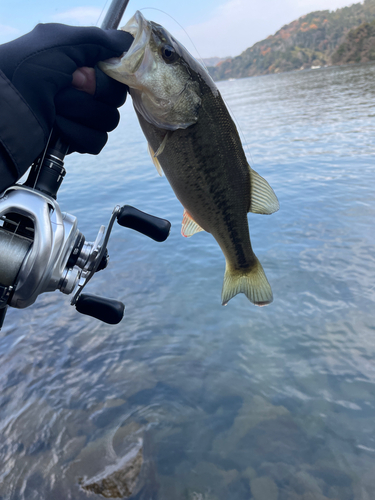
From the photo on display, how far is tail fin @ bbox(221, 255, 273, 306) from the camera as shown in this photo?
2258mm

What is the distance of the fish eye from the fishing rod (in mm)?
636

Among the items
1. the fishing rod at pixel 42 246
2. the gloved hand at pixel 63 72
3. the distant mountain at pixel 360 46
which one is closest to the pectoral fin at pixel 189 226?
the fishing rod at pixel 42 246

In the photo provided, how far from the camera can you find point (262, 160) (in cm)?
1397

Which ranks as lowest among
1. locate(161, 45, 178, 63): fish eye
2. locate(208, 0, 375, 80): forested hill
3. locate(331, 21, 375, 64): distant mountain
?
locate(161, 45, 178, 63): fish eye

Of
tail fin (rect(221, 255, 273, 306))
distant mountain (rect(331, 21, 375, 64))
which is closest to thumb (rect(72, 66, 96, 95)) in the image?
tail fin (rect(221, 255, 273, 306))

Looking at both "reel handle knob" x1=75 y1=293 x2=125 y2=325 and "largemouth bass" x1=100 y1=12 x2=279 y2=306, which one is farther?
"reel handle knob" x1=75 y1=293 x2=125 y2=325

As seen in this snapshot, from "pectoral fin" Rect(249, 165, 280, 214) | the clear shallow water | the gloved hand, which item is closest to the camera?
the gloved hand

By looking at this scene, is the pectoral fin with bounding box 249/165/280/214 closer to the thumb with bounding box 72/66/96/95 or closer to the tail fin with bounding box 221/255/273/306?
the tail fin with bounding box 221/255/273/306

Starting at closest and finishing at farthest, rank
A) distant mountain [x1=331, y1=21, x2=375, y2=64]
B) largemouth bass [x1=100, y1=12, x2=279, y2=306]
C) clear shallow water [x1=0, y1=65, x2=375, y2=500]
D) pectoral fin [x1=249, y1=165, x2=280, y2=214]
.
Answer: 1. largemouth bass [x1=100, y1=12, x2=279, y2=306]
2. pectoral fin [x1=249, y1=165, x2=280, y2=214]
3. clear shallow water [x1=0, y1=65, x2=375, y2=500]
4. distant mountain [x1=331, y1=21, x2=375, y2=64]

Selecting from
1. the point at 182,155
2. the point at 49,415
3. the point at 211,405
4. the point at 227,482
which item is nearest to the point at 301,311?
the point at 211,405

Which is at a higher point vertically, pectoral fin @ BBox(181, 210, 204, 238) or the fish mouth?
the fish mouth

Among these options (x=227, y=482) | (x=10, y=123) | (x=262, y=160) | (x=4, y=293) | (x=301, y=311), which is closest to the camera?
(x=10, y=123)

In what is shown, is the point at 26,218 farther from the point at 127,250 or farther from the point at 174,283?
the point at 127,250

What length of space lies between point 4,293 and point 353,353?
4.20 m
